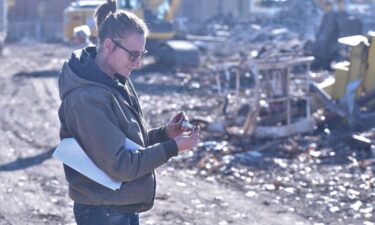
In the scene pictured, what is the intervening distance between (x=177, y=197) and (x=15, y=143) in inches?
177

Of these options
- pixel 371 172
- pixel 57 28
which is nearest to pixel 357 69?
pixel 371 172

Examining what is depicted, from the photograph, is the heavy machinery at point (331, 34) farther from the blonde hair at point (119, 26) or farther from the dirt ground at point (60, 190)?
the blonde hair at point (119, 26)

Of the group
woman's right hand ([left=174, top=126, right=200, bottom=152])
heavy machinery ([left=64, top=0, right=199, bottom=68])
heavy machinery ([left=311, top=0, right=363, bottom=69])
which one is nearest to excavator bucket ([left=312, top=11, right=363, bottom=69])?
heavy machinery ([left=311, top=0, right=363, bottom=69])

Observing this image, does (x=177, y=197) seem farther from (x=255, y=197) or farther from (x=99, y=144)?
(x=99, y=144)

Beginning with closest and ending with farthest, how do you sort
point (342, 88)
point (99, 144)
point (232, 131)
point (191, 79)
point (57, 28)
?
1. point (99, 144)
2. point (232, 131)
3. point (342, 88)
4. point (191, 79)
5. point (57, 28)

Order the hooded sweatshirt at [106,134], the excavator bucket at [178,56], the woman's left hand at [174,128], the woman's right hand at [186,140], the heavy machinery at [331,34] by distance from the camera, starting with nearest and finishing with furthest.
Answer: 1. the hooded sweatshirt at [106,134]
2. the woman's right hand at [186,140]
3. the woman's left hand at [174,128]
4. the heavy machinery at [331,34]
5. the excavator bucket at [178,56]

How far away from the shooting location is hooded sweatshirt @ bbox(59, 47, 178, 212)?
3629mm

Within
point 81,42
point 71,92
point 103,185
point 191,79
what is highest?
point 71,92

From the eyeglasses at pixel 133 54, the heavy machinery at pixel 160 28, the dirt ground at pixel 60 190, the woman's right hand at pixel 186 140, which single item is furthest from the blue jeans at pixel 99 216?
the heavy machinery at pixel 160 28

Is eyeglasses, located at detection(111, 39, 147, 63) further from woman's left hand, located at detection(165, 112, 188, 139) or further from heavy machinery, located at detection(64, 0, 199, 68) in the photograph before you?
heavy machinery, located at detection(64, 0, 199, 68)

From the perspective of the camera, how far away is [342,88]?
43.1 feet

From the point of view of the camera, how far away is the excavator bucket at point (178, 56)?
76.7ft

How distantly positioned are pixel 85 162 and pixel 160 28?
71.6 feet

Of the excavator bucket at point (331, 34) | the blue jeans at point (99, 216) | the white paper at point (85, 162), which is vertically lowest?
the excavator bucket at point (331, 34)
